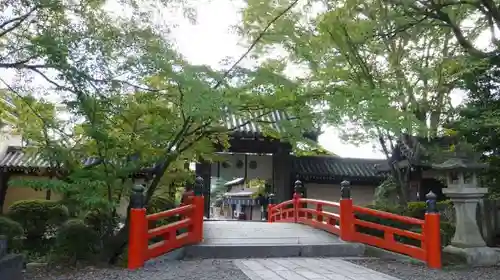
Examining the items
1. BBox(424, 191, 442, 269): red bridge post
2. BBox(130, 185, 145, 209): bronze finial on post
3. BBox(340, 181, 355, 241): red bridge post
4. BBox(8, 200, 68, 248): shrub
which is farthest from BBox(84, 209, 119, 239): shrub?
BBox(424, 191, 442, 269): red bridge post

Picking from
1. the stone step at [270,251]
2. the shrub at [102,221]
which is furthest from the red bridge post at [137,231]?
the stone step at [270,251]

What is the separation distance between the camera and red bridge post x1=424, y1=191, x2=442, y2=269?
753 centimetres

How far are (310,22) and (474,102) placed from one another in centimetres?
499

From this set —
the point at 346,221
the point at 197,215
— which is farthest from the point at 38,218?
the point at 346,221

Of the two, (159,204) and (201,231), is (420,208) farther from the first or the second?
(159,204)

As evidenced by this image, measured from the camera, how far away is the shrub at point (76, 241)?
23.3ft

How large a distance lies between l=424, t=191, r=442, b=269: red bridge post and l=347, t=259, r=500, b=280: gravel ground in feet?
0.63

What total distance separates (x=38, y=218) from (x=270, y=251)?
6.70 m

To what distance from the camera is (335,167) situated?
20.4m

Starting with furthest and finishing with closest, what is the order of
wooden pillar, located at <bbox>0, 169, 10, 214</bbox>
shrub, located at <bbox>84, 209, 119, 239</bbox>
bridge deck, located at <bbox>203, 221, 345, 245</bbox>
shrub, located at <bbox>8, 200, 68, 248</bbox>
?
1. wooden pillar, located at <bbox>0, 169, 10, 214</bbox>
2. shrub, located at <bbox>8, 200, 68, 248</bbox>
3. bridge deck, located at <bbox>203, 221, 345, 245</bbox>
4. shrub, located at <bbox>84, 209, 119, 239</bbox>

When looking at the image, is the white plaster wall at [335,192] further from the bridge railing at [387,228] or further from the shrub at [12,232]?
the shrub at [12,232]

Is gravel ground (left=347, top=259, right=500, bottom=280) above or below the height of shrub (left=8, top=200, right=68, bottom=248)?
below

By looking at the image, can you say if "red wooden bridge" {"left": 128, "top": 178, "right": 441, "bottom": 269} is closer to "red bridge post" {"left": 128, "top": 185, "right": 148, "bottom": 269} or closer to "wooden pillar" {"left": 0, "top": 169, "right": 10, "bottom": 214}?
"red bridge post" {"left": 128, "top": 185, "right": 148, "bottom": 269}

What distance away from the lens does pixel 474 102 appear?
1083 cm
